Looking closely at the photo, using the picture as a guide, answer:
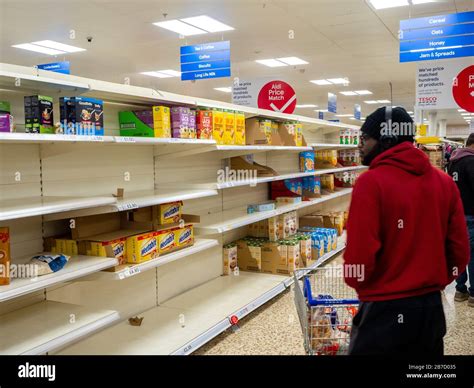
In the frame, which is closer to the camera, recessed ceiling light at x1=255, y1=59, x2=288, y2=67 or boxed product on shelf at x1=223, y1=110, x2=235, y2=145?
boxed product on shelf at x1=223, y1=110, x2=235, y2=145

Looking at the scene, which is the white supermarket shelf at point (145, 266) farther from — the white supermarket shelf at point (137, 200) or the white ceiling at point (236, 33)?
the white ceiling at point (236, 33)

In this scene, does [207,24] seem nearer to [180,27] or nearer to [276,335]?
[180,27]

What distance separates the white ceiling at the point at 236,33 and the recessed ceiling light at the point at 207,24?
18 cm

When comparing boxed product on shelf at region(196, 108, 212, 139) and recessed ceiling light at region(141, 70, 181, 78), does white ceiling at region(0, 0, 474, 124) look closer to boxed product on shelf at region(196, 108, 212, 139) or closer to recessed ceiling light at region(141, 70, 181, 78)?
recessed ceiling light at region(141, 70, 181, 78)

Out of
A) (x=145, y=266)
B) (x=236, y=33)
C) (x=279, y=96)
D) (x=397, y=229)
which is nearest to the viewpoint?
(x=397, y=229)

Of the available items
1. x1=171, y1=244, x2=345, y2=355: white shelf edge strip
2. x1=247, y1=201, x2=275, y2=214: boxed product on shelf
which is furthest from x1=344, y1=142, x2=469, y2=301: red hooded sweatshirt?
x1=247, y1=201, x2=275, y2=214: boxed product on shelf

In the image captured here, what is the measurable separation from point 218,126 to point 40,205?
2026 millimetres

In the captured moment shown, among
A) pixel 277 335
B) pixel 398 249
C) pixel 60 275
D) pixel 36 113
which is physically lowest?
pixel 277 335

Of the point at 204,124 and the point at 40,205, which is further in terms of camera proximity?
the point at 204,124

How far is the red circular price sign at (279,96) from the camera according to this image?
1025cm

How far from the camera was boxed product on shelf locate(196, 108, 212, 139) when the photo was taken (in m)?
3.85

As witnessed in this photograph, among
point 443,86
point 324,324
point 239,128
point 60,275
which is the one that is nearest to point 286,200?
point 239,128

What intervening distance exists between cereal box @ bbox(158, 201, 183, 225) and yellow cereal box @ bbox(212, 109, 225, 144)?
2.45 feet

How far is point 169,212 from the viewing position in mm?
3596
